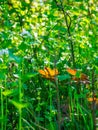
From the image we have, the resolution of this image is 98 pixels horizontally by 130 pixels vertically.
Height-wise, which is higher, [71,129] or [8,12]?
[8,12]

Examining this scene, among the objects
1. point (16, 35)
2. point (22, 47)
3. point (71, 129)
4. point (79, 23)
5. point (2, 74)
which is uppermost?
point (79, 23)

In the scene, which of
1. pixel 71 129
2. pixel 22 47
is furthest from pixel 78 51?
pixel 22 47

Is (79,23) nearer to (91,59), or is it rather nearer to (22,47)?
(91,59)

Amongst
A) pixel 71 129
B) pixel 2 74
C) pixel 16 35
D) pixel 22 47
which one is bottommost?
pixel 71 129

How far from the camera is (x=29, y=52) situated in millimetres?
2799

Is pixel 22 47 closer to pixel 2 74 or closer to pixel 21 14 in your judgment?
pixel 2 74

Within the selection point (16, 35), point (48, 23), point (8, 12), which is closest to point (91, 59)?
point (16, 35)

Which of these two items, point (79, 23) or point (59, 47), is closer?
point (59, 47)

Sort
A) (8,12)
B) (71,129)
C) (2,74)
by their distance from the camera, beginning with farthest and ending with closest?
(8,12) < (71,129) < (2,74)

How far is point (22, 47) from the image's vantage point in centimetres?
159

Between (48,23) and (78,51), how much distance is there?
1.03ft

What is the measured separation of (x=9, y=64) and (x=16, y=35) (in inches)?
7.0

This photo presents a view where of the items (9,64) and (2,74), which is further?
(9,64)

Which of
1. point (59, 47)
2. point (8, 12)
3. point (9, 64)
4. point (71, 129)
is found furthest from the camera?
point (8, 12)
